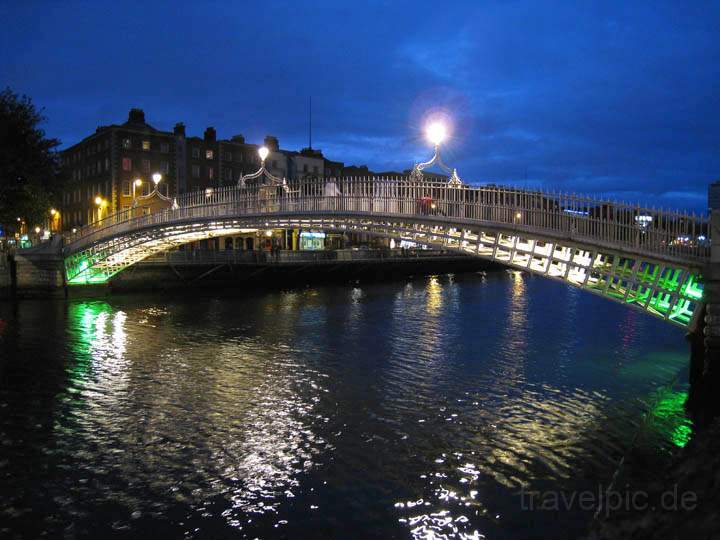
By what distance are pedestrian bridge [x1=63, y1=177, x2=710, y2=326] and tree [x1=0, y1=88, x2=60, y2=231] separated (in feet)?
45.9

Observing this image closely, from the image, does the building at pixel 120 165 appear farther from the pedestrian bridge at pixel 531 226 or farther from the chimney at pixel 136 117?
the pedestrian bridge at pixel 531 226

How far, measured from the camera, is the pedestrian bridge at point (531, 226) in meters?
15.2

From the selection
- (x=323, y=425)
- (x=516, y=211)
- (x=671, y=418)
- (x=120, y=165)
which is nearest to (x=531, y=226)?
(x=516, y=211)

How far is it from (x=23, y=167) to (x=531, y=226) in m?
30.4

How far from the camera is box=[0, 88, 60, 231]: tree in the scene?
112 feet

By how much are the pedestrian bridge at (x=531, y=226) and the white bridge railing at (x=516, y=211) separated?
0.03 meters

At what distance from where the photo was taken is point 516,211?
17031 mm

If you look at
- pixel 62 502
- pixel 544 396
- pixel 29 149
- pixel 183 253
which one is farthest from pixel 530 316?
pixel 29 149

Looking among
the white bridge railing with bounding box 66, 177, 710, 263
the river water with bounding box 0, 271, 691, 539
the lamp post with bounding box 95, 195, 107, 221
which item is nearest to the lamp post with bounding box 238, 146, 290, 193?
the white bridge railing with bounding box 66, 177, 710, 263

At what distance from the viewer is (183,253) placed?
44781 millimetres

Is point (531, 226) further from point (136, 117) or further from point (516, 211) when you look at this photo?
point (136, 117)

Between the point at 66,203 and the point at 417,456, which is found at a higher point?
the point at 66,203

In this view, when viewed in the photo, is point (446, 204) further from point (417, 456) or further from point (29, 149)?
point (29, 149)

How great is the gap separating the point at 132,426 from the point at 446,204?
1124 centimetres
